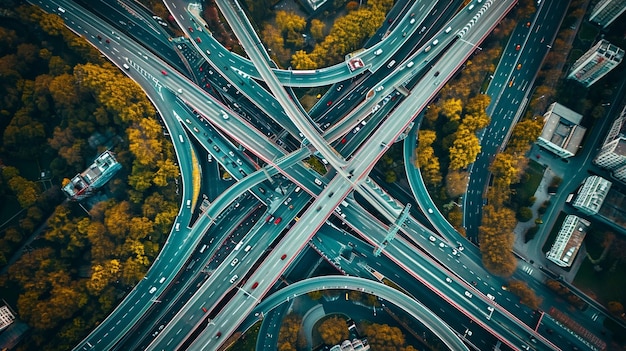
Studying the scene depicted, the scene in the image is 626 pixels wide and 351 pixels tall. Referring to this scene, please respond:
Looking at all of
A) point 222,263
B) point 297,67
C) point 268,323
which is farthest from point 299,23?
point 268,323

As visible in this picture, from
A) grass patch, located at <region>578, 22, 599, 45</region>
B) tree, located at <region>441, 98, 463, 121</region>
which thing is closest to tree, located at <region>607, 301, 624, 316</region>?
tree, located at <region>441, 98, 463, 121</region>

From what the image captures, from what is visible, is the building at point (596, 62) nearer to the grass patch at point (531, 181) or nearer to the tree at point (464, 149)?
the grass patch at point (531, 181)

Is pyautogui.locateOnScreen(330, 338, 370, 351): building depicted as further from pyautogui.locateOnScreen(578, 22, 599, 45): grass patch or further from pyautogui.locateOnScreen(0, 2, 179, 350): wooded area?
pyautogui.locateOnScreen(578, 22, 599, 45): grass patch

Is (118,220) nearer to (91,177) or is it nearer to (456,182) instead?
(91,177)

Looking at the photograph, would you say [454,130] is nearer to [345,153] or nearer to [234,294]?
[345,153]

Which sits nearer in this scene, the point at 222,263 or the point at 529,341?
the point at 529,341

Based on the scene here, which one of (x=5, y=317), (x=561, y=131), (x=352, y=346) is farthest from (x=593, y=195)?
(x=5, y=317)

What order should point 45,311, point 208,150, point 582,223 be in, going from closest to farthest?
1. point 45,311
2. point 582,223
3. point 208,150
